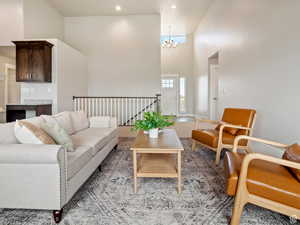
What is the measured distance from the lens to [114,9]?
5.40 m

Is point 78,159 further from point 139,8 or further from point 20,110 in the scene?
point 139,8

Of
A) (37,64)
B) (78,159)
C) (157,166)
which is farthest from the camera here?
(37,64)

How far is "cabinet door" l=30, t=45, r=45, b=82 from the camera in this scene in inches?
156

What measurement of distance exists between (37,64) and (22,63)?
14.4 inches

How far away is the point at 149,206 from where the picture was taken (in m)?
1.64

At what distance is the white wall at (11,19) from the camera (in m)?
4.15

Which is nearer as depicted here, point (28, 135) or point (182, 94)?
point (28, 135)

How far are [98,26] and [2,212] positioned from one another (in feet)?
18.9

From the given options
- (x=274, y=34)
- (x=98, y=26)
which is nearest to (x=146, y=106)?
(x=98, y=26)

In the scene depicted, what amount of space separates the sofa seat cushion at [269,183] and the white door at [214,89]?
4.45 m

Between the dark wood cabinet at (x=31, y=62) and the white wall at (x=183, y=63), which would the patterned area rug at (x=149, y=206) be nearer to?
the dark wood cabinet at (x=31, y=62)

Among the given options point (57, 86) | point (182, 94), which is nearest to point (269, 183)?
point (57, 86)

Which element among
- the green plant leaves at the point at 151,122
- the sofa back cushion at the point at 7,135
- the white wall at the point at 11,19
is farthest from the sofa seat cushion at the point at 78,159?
the white wall at the point at 11,19

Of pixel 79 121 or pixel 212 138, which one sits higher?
pixel 79 121
